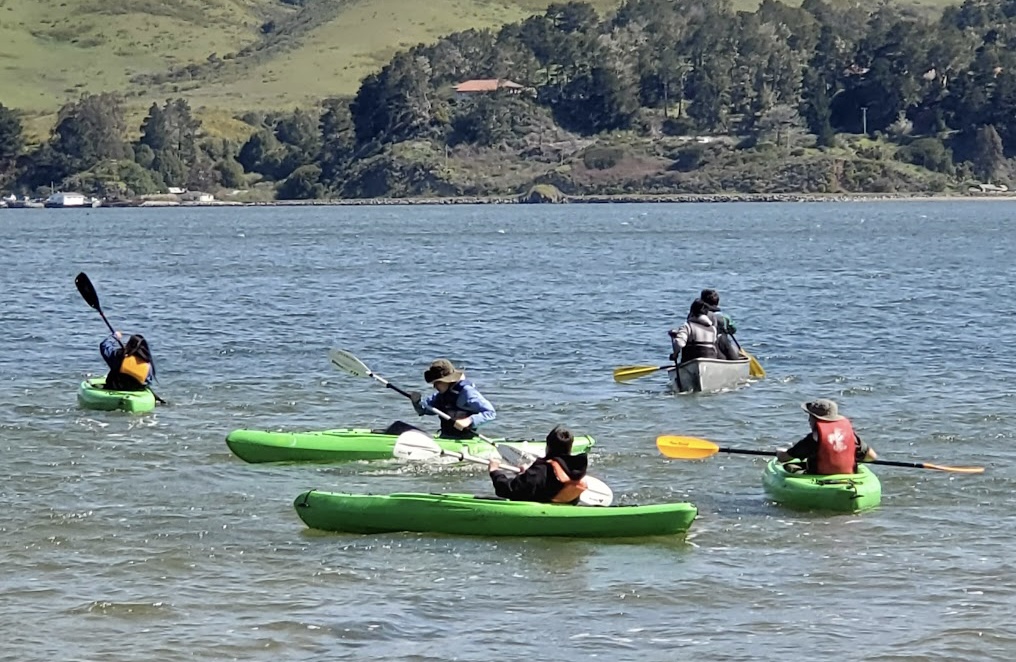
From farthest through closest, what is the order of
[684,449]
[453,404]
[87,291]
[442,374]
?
[87,291] → [453,404] → [442,374] → [684,449]

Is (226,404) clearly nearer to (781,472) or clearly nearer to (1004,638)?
(781,472)

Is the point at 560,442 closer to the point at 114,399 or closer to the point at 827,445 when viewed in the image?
the point at 827,445

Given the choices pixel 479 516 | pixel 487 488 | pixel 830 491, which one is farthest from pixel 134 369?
pixel 830 491

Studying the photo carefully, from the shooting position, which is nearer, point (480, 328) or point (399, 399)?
point (399, 399)

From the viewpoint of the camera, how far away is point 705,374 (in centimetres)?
3225

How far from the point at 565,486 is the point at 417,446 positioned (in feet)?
13.8

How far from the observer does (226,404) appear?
32.2m

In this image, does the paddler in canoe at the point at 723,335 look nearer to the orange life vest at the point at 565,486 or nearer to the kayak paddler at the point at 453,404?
the kayak paddler at the point at 453,404

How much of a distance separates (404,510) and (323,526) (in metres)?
0.98

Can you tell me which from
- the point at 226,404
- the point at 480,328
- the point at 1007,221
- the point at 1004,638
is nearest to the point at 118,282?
the point at 480,328

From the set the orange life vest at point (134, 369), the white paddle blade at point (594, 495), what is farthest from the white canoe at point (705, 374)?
the white paddle blade at point (594, 495)

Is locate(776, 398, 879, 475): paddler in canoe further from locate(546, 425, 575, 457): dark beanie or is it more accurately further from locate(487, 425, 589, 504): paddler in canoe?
locate(546, 425, 575, 457): dark beanie

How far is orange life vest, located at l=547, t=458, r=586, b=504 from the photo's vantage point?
19.5m

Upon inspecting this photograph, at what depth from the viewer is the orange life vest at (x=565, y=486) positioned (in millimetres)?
19547
